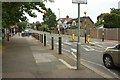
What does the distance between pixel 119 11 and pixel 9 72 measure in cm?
6758

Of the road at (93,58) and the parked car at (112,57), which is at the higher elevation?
the parked car at (112,57)

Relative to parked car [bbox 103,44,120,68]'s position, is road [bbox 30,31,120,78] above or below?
below

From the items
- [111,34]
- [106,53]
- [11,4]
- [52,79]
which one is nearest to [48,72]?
[52,79]

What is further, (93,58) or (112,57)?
(93,58)

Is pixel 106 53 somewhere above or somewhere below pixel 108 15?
below

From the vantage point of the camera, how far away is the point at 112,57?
11641mm

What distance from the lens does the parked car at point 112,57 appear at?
11206mm

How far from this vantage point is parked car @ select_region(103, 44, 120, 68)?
36.8 ft

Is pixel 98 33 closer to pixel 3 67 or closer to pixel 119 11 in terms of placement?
pixel 119 11

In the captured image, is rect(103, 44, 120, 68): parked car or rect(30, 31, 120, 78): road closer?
rect(30, 31, 120, 78): road

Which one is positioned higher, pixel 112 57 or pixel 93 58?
pixel 112 57

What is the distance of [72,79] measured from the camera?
9.05 m

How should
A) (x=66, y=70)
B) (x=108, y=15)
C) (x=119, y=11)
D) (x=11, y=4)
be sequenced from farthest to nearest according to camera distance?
1. (x=119, y=11)
2. (x=108, y=15)
3. (x=11, y=4)
4. (x=66, y=70)

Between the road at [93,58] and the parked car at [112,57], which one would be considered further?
the parked car at [112,57]
